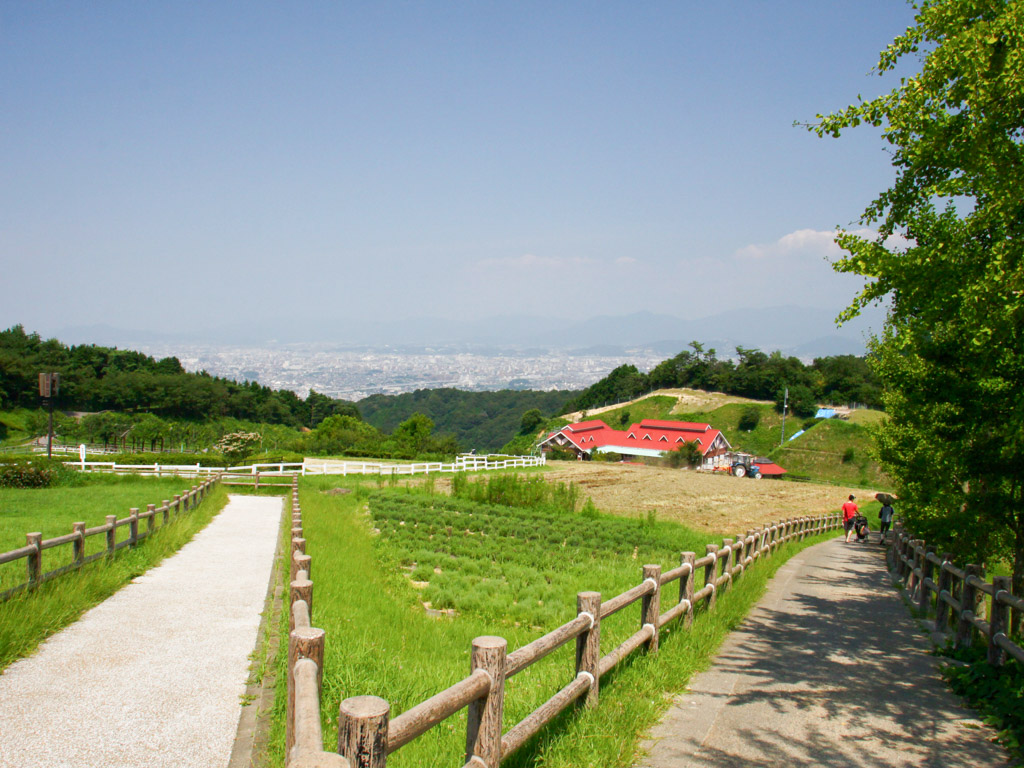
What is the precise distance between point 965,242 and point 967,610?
426 cm

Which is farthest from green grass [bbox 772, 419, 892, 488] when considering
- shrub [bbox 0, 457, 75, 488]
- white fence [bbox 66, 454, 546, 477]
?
shrub [bbox 0, 457, 75, 488]

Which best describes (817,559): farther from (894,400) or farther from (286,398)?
(286,398)

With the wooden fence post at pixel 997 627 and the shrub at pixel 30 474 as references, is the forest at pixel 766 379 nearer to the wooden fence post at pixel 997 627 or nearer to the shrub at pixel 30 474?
the shrub at pixel 30 474

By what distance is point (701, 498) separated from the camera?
43.2 metres

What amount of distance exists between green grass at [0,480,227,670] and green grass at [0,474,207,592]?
506 mm

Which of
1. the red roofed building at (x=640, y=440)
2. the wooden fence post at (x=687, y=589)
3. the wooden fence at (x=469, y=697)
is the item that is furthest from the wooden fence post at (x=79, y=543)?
the red roofed building at (x=640, y=440)

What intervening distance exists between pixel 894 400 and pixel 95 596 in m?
21.6

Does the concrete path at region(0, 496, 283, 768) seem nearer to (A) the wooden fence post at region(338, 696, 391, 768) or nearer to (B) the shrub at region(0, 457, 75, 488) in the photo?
(A) the wooden fence post at region(338, 696, 391, 768)

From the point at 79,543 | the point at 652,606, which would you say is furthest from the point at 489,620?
the point at 79,543

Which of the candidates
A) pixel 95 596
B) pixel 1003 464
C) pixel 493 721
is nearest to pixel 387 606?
pixel 95 596

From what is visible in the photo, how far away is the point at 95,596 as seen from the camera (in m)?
9.63

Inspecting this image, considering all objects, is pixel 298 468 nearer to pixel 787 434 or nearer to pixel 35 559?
pixel 35 559

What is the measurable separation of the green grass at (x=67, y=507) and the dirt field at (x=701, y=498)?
17.7 metres

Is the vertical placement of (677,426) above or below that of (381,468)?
above
